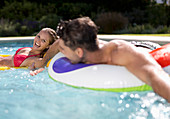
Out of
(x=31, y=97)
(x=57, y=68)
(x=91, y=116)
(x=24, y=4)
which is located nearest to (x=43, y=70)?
(x=57, y=68)

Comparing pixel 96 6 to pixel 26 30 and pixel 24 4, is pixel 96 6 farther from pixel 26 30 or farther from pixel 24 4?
pixel 26 30

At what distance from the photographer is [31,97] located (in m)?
2.53

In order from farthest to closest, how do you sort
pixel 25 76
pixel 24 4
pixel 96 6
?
pixel 96 6
pixel 24 4
pixel 25 76

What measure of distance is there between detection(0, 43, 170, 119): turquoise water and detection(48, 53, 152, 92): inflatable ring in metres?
0.07

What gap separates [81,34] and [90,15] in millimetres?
13174

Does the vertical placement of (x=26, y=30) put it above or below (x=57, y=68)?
below

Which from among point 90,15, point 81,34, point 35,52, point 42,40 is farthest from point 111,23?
point 81,34

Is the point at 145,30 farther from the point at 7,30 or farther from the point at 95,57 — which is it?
the point at 95,57

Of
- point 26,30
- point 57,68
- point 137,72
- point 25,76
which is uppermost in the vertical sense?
point 137,72

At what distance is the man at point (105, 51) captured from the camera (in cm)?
221

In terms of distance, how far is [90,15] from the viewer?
1517 centimetres

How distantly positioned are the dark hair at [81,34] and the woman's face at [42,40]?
1337 millimetres

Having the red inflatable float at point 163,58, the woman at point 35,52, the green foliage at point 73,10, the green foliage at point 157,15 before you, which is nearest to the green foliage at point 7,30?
the green foliage at point 73,10

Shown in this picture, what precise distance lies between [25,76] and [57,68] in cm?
80
